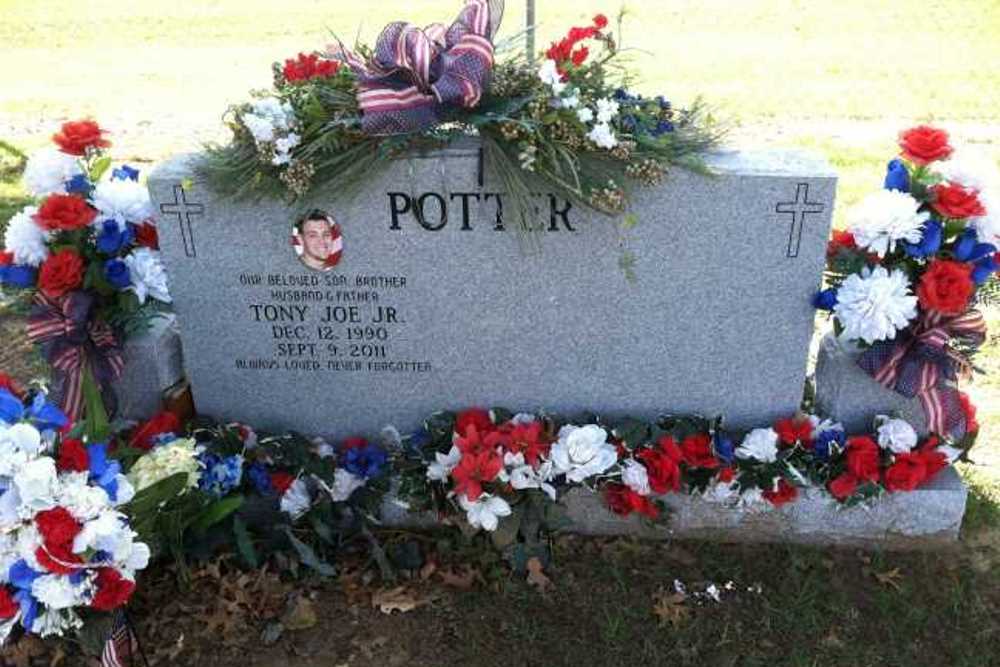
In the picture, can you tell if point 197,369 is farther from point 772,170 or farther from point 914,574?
point 914,574

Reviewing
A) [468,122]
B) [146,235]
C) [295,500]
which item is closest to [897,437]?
[468,122]

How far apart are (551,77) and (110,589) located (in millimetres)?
2136

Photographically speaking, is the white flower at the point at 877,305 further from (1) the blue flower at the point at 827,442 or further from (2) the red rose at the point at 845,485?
(2) the red rose at the point at 845,485

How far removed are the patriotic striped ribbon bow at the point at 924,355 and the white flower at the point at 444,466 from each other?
1.52m

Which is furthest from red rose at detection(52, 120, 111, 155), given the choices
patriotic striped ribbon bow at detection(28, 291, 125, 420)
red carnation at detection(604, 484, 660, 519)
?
red carnation at detection(604, 484, 660, 519)

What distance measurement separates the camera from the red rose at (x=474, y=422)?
3.79 meters

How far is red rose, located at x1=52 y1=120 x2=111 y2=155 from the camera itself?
3.80 meters

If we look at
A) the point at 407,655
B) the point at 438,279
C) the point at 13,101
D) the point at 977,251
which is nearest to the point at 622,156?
the point at 438,279

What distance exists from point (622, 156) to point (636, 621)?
160 cm

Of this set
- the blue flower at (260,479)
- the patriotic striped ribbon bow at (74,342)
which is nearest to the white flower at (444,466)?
the blue flower at (260,479)

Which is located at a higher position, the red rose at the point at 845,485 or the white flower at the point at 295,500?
the red rose at the point at 845,485

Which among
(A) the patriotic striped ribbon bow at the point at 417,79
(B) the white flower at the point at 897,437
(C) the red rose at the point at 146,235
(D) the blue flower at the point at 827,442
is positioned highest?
(A) the patriotic striped ribbon bow at the point at 417,79

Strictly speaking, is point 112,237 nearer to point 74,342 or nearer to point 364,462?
point 74,342

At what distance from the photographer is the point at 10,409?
3082mm
